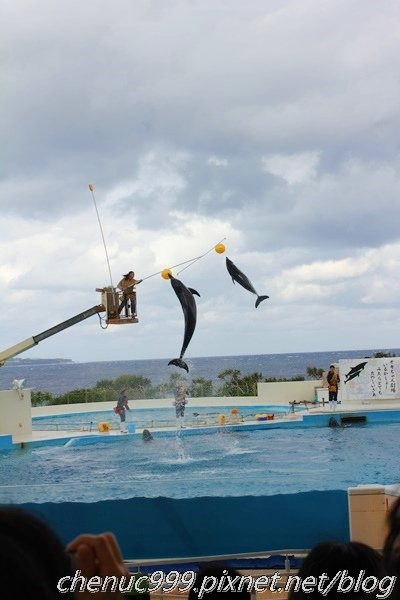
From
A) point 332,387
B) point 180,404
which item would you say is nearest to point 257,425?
point 332,387

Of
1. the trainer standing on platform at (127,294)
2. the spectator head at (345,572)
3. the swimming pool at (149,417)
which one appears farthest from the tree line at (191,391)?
the spectator head at (345,572)

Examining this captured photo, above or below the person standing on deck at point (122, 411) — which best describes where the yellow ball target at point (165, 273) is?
above

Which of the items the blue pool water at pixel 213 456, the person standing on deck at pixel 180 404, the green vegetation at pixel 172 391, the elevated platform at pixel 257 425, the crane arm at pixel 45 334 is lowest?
the blue pool water at pixel 213 456

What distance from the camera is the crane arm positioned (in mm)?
11428

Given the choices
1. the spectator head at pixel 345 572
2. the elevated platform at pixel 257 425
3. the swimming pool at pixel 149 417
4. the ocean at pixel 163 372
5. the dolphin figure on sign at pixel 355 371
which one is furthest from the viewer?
the ocean at pixel 163 372

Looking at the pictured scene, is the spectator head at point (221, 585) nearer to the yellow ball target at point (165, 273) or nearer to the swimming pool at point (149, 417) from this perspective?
the yellow ball target at point (165, 273)

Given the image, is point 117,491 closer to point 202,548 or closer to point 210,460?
point 202,548

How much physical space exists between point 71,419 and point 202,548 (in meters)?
14.2

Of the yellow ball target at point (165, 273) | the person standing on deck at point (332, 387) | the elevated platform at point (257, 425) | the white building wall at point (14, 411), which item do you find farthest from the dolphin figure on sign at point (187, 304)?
the person standing on deck at point (332, 387)

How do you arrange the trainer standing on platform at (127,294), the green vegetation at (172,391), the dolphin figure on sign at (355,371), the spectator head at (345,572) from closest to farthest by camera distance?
the spectator head at (345,572) < the trainer standing on platform at (127,294) < the dolphin figure on sign at (355,371) < the green vegetation at (172,391)

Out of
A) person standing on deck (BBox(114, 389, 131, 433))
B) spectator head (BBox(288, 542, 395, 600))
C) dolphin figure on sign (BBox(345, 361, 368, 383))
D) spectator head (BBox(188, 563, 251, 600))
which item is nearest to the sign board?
dolphin figure on sign (BBox(345, 361, 368, 383))

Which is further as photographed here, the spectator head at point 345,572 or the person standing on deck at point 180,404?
the person standing on deck at point 180,404

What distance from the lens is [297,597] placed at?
3.79 ft

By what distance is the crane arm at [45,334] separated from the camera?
1143 cm
